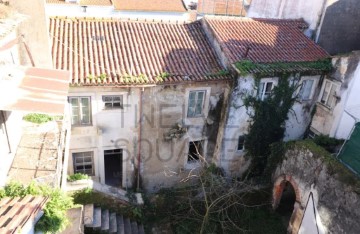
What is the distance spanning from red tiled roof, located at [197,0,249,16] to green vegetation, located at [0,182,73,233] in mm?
36176

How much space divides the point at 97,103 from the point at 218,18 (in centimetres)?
995

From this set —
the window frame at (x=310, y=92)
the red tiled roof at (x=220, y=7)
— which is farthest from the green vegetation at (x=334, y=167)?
the red tiled roof at (x=220, y=7)

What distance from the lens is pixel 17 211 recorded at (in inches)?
313

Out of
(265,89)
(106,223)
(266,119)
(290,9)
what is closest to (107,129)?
(106,223)

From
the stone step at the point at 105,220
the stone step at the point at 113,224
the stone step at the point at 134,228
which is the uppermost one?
the stone step at the point at 105,220

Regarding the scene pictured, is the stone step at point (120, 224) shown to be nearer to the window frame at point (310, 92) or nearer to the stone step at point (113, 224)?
the stone step at point (113, 224)

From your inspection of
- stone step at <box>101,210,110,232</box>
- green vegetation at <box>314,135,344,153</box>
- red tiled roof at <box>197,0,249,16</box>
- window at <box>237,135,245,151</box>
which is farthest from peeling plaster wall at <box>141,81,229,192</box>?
red tiled roof at <box>197,0,249,16</box>

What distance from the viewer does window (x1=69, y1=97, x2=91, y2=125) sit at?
53.5 feet

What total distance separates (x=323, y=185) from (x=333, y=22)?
11809 mm

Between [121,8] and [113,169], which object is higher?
[121,8]

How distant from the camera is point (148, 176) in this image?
63.7 feet

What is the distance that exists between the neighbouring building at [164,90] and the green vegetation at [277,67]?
13 cm

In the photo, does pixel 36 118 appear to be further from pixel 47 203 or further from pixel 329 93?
pixel 329 93

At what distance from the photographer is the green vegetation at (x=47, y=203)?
9.16m
